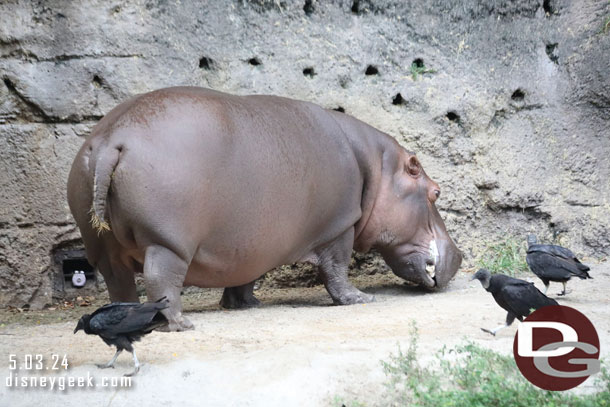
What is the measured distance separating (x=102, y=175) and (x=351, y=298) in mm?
2410

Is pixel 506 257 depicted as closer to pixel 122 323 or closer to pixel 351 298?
pixel 351 298

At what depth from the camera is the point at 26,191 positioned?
6891mm

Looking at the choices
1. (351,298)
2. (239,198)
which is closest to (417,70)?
(351,298)

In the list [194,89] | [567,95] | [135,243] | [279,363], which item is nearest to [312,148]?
[194,89]

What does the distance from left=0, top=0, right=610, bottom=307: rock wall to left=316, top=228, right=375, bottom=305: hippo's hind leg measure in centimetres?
170

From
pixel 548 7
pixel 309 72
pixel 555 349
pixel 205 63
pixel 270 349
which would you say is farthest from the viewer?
pixel 548 7

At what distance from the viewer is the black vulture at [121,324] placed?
4.09 metres

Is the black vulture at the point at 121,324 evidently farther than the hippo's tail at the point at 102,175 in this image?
No

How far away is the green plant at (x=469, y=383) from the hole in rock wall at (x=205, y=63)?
4.04 metres

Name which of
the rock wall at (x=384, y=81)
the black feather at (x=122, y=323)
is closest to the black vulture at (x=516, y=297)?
the black feather at (x=122, y=323)

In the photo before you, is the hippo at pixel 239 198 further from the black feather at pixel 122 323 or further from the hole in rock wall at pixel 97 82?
the hole in rock wall at pixel 97 82

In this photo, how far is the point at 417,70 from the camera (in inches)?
312

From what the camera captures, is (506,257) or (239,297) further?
(506,257)

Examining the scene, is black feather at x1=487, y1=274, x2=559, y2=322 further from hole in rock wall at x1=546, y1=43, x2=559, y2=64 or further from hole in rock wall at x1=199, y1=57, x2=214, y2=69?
hole in rock wall at x1=546, y1=43, x2=559, y2=64
